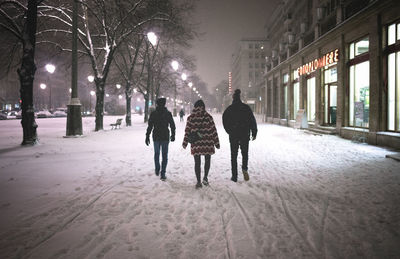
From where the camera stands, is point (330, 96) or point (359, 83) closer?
point (359, 83)

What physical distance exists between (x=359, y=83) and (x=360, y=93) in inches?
21.1

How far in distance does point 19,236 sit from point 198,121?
366cm

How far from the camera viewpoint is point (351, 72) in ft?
47.5

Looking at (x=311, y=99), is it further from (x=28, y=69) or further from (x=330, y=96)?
(x=28, y=69)

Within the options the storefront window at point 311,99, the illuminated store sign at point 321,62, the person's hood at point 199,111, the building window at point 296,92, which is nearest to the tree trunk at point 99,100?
the person's hood at point 199,111

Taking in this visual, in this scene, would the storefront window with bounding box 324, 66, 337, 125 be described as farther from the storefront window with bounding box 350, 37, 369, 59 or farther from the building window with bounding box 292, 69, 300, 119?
the building window with bounding box 292, 69, 300, 119

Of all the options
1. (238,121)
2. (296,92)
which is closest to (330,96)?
(296,92)

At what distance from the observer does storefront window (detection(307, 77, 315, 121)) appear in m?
20.0

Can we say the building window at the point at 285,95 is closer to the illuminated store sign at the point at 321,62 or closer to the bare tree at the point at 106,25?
the illuminated store sign at the point at 321,62

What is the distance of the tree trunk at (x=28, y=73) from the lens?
434 inches

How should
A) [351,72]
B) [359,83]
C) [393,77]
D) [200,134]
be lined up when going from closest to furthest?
1. [200,134]
2. [393,77]
3. [359,83]
4. [351,72]

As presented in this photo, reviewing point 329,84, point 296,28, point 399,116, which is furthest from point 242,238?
point 296,28

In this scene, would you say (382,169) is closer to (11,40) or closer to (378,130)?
(378,130)

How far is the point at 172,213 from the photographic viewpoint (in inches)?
170
